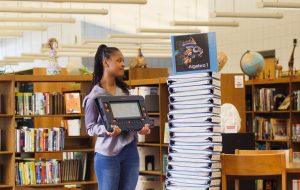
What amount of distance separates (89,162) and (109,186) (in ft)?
12.0

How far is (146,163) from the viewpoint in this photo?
8.24m

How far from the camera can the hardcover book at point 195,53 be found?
12.3 ft

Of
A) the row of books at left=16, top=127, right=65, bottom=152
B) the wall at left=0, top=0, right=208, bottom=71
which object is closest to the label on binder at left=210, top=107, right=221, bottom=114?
the row of books at left=16, top=127, right=65, bottom=152

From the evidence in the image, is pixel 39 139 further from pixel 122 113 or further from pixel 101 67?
pixel 122 113

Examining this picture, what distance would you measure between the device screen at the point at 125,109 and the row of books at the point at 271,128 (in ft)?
21.9

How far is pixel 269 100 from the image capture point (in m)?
10.6

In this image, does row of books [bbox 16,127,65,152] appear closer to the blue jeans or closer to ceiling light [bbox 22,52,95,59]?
the blue jeans

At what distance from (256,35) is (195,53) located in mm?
12297

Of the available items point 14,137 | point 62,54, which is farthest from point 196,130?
point 62,54

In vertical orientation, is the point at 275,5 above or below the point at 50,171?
above

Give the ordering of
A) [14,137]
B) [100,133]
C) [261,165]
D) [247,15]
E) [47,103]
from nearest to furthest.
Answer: [100,133] < [261,165] < [14,137] < [47,103] < [247,15]

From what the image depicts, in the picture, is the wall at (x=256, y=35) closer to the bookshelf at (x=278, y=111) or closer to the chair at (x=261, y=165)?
the bookshelf at (x=278, y=111)

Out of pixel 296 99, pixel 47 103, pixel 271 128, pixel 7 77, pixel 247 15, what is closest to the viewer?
pixel 7 77

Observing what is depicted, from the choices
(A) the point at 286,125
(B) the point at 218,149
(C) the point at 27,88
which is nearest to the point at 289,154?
(B) the point at 218,149
